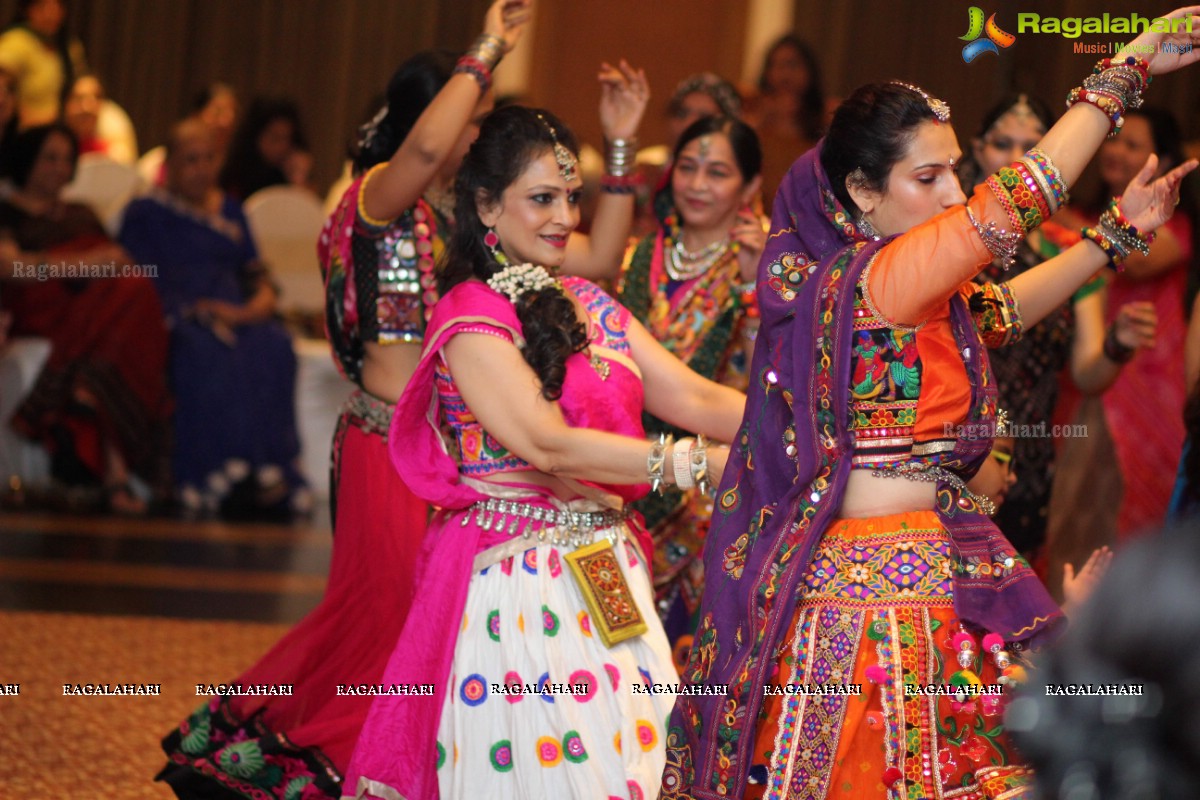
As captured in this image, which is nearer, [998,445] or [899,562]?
[899,562]

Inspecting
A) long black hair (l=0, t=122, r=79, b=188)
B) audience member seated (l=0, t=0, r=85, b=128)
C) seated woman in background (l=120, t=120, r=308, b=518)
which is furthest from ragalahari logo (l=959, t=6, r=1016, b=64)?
audience member seated (l=0, t=0, r=85, b=128)

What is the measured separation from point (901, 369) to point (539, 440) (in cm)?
66

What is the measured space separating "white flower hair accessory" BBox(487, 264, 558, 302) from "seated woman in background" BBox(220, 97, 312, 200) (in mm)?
5635

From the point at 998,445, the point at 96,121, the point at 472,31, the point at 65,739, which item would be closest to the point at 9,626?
the point at 65,739

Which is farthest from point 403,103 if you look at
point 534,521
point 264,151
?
point 264,151

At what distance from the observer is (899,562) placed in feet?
6.73

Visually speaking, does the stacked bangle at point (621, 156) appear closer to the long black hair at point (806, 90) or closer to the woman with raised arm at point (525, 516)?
→ the woman with raised arm at point (525, 516)

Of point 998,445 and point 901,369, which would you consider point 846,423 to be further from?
point 998,445

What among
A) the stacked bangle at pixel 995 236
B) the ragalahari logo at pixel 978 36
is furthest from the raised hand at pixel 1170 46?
the ragalahari logo at pixel 978 36

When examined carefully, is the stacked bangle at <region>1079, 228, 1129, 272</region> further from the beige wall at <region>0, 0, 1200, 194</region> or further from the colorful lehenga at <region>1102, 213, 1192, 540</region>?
the beige wall at <region>0, 0, 1200, 194</region>

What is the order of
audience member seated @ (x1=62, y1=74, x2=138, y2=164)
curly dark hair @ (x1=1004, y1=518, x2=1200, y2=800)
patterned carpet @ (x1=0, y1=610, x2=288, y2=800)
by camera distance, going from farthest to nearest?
1. audience member seated @ (x1=62, y1=74, x2=138, y2=164)
2. patterned carpet @ (x1=0, y1=610, x2=288, y2=800)
3. curly dark hair @ (x1=1004, y1=518, x2=1200, y2=800)

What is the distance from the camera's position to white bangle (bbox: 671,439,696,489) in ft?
7.73

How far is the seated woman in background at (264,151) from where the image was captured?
7.98m

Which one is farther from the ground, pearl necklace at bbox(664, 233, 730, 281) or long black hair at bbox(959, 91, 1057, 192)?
long black hair at bbox(959, 91, 1057, 192)
